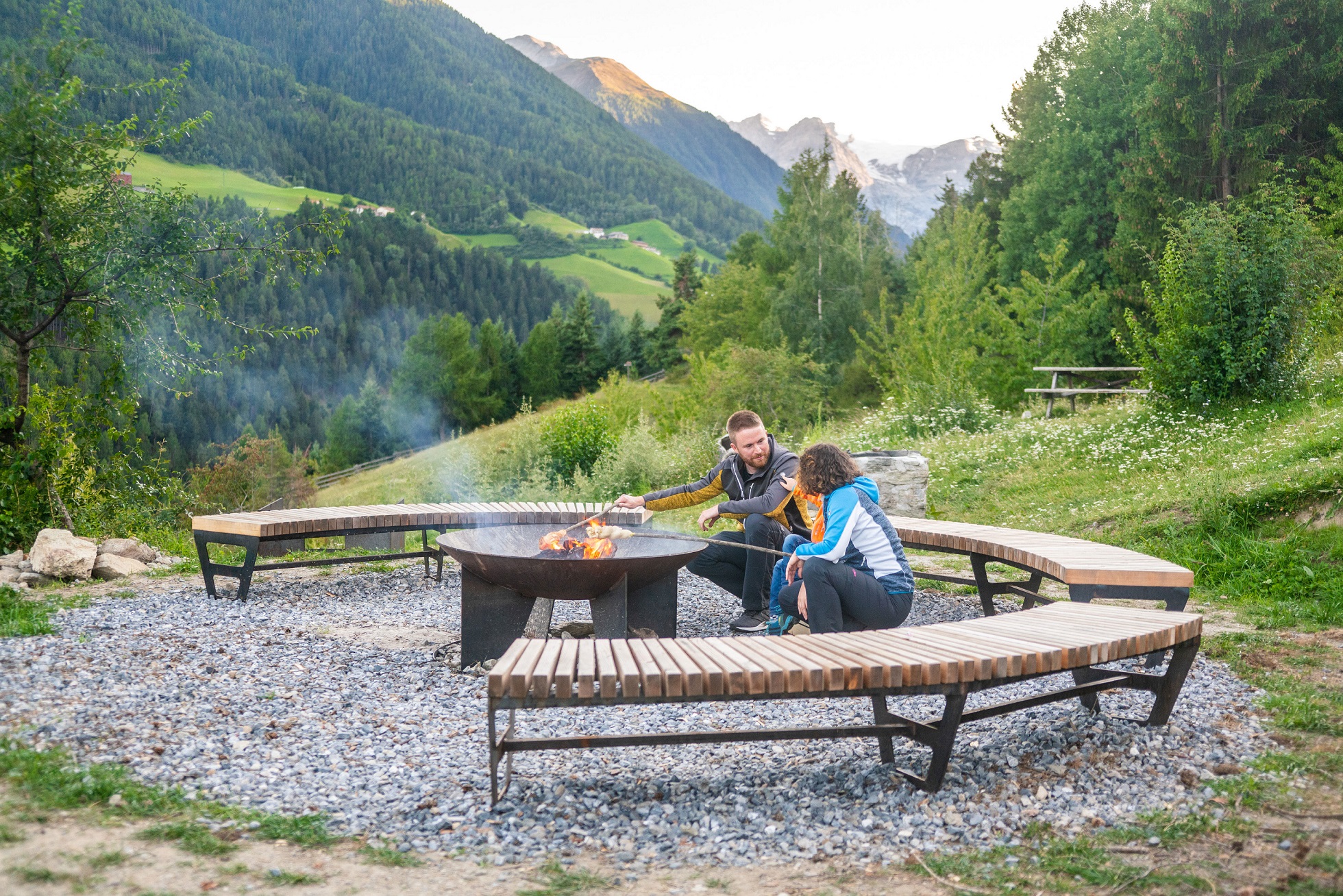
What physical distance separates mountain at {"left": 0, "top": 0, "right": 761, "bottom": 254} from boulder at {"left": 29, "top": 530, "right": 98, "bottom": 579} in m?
57.5

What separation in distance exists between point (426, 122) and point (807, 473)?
13519 centimetres

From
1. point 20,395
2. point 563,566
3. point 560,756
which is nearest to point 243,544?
point 563,566

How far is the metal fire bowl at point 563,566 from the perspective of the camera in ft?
13.1

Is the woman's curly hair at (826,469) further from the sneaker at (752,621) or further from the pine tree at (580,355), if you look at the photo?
the pine tree at (580,355)

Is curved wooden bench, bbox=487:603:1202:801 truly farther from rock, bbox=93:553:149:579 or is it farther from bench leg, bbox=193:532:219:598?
rock, bbox=93:553:149:579

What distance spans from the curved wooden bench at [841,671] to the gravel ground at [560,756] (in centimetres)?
17

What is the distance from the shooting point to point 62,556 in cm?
582

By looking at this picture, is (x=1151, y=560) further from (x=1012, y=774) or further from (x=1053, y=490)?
(x=1053, y=490)

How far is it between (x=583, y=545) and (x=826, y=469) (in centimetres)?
139

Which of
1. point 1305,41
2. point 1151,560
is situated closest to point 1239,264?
point 1151,560

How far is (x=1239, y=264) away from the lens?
29.8 ft

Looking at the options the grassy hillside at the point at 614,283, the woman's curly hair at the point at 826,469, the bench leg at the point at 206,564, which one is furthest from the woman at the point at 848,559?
the grassy hillside at the point at 614,283

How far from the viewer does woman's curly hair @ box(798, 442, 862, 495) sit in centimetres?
384

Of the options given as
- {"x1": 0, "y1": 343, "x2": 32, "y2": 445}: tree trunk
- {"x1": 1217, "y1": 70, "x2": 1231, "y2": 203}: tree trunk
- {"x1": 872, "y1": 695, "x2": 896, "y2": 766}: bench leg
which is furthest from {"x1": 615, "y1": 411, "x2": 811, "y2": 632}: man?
{"x1": 1217, "y1": 70, "x2": 1231, "y2": 203}: tree trunk
